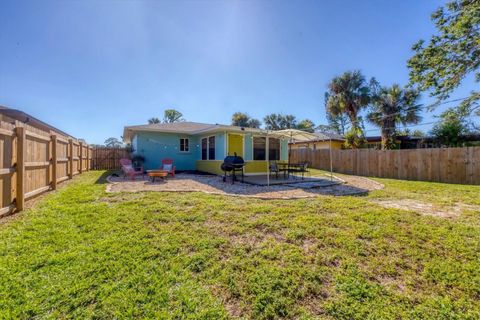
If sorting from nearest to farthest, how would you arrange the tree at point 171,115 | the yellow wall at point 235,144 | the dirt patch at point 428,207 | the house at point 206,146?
1. the dirt patch at point 428,207
2. the yellow wall at point 235,144
3. the house at point 206,146
4. the tree at point 171,115

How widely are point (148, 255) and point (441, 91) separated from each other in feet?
35.7

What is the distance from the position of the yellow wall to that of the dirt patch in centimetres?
733

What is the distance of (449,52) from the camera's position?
7320 millimetres

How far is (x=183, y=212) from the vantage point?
4465mm

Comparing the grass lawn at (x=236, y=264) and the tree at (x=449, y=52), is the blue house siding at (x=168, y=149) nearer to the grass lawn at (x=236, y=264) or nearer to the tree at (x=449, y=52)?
the tree at (x=449, y=52)

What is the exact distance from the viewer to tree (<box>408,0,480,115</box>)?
21.8 ft

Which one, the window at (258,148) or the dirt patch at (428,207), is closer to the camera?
the dirt patch at (428,207)

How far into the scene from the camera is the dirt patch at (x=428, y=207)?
4755mm

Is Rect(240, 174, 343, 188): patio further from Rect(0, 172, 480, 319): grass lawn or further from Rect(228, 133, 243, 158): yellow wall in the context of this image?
Rect(0, 172, 480, 319): grass lawn

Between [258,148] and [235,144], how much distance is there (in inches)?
58.9

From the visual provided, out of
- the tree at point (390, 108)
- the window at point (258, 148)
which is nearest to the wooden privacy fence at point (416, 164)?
the tree at point (390, 108)

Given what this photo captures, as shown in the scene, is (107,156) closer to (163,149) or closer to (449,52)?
(163,149)

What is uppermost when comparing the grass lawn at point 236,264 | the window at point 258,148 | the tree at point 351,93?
the tree at point 351,93

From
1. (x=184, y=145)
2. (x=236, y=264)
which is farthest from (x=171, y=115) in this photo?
(x=236, y=264)
